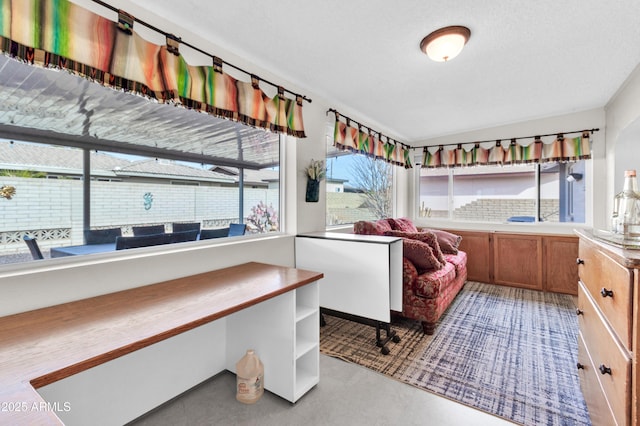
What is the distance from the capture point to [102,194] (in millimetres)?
1647

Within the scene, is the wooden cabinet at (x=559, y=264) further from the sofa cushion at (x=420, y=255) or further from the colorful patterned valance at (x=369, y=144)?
the colorful patterned valance at (x=369, y=144)

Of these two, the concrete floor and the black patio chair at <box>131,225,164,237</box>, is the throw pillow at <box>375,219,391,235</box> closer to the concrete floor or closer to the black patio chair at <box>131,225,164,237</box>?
the concrete floor

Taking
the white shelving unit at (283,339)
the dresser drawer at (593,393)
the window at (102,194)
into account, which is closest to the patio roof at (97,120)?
the window at (102,194)

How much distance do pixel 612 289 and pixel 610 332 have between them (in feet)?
0.58

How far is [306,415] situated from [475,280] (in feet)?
11.9

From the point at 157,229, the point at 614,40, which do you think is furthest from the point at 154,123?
the point at 614,40

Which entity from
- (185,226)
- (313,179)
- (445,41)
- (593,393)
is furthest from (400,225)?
(185,226)

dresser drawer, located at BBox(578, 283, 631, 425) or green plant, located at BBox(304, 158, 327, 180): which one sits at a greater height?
green plant, located at BBox(304, 158, 327, 180)

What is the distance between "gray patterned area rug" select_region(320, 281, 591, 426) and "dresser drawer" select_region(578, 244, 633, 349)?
2.66 ft

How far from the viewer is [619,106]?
309 cm

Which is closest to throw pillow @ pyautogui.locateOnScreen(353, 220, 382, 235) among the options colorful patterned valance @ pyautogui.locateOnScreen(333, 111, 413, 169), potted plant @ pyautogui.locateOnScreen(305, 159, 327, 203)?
potted plant @ pyautogui.locateOnScreen(305, 159, 327, 203)

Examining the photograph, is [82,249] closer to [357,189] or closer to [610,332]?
[610,332]

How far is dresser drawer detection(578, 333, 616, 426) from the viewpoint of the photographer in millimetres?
1188

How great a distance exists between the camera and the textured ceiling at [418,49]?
5.79 feet
